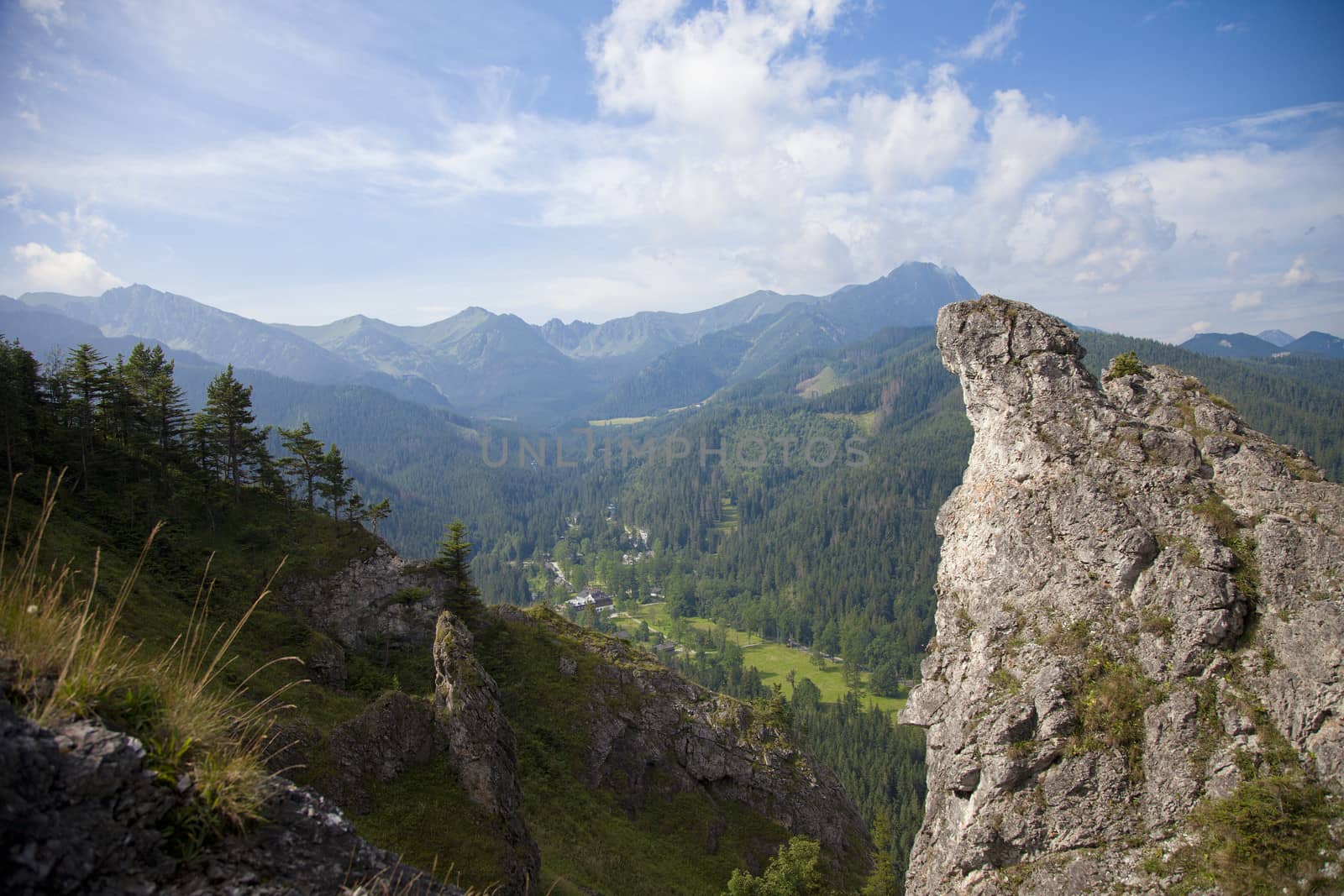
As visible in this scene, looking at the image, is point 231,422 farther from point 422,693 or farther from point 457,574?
point 422,693

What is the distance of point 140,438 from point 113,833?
58.6m

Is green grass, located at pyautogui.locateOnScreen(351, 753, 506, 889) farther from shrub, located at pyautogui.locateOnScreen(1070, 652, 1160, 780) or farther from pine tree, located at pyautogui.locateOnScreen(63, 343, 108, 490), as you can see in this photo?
pine tree, located at pyautogui.locateOnScreen(63, 343, 108, 490)

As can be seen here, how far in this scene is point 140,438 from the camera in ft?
165

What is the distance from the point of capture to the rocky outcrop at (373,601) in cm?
4697

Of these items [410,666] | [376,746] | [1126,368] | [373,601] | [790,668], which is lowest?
[790,668]

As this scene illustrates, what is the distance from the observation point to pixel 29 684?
6.07 meters

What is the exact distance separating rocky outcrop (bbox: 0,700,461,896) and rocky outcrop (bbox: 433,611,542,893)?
56.2ft

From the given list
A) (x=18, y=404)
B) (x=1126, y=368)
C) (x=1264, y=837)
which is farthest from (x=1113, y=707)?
(x=18, y=404)

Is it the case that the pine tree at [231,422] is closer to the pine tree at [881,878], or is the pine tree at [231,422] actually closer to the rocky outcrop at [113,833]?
the rocky outcrop at [113,833]

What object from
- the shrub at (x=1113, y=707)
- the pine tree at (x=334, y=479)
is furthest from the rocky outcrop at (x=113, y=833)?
the pine tree at (x=334, y=479)

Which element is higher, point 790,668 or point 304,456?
point 304,456

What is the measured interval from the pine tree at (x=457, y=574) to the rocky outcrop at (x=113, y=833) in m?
43.0

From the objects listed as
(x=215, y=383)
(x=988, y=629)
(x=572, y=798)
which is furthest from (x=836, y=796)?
(x=215, y=383)

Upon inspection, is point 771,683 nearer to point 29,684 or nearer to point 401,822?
point 401,822
